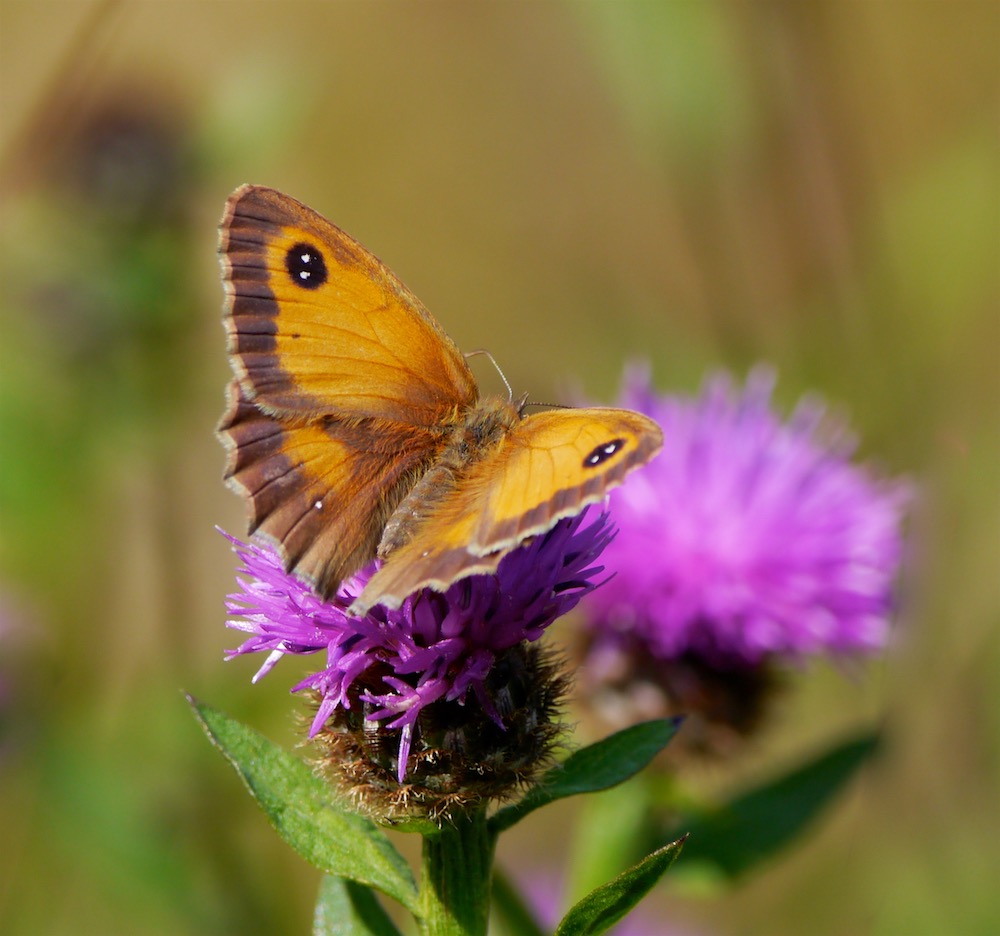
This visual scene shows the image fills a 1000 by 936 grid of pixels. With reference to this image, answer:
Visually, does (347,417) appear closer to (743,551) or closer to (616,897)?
(616,897)

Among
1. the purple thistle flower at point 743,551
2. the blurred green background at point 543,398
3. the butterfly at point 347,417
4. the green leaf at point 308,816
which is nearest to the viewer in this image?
the green leaf at point 308,816

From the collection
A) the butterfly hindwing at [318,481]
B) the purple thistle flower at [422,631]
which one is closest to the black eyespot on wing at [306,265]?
the butterfly hindwing at [318,481]

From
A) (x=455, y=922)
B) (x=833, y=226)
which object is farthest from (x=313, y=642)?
(x=833, y=226)

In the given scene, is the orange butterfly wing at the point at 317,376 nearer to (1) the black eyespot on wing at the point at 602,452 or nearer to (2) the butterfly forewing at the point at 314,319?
(2) the butterfly forewing at the point at 314,319

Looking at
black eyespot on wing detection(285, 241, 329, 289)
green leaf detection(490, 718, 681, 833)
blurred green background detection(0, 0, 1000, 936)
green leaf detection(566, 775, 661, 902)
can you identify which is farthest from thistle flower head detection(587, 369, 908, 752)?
black eyespot on wing detection(285, 241, 329, 289)

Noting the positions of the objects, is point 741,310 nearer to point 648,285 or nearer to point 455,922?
point 648,285

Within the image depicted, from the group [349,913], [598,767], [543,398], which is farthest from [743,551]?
[349,913]
